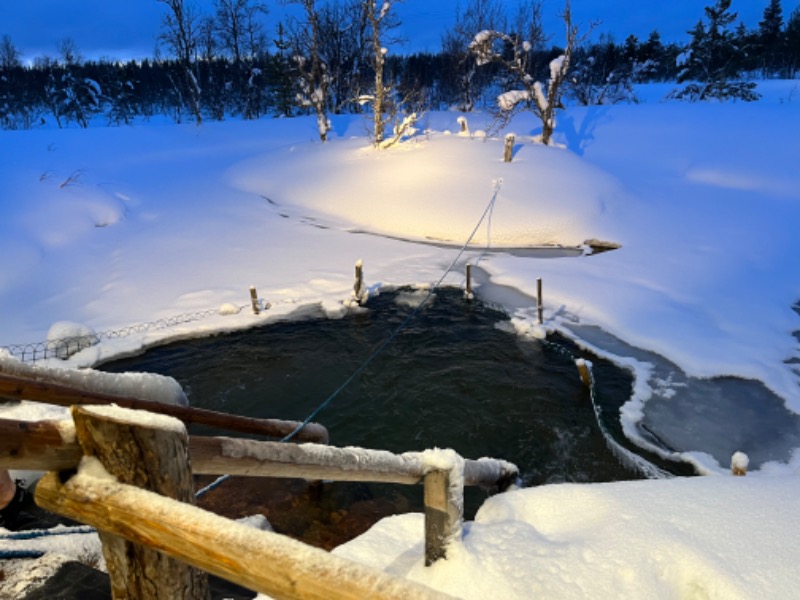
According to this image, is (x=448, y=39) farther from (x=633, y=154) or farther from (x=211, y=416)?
(x=211, y=416)

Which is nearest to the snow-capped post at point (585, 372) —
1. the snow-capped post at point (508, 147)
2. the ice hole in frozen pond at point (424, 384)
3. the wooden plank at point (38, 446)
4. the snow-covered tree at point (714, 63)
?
the ice hole in frozen pond at point (424, 384)

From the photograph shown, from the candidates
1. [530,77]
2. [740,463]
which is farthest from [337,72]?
[740,463]

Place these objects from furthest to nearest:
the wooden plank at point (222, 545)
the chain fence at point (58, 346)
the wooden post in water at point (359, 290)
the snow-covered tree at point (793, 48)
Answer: the snow-covered tree at point (793, 48), the wooden post in water at point (359, 290), the chain fence at point (58, 346), the wooden plank at point (222, 545)

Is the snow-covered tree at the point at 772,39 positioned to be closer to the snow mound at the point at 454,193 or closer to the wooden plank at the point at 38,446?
the snow mound at the point at 454,193

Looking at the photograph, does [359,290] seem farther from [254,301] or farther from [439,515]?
[439,515]

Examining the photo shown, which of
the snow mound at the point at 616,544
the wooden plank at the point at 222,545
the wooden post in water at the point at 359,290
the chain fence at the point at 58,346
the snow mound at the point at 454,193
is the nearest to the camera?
the wooden plank at the point at 222,545

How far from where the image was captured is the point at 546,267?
40.4 feet

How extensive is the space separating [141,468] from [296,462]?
0.69m

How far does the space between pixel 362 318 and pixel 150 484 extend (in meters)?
A: 8.60

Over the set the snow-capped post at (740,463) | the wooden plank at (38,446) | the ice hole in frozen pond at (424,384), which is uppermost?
the wooden plank at (38,446)

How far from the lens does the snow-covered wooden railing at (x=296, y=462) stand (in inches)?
54.7

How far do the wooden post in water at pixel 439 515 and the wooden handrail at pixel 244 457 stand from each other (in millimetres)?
103

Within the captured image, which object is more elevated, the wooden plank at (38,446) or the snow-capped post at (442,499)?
the wooden plank at (38,446)

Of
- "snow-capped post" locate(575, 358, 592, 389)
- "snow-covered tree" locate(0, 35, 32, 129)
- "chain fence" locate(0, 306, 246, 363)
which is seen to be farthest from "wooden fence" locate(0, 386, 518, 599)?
"snow-covered tree" locate(0, 35, 32, 129)
